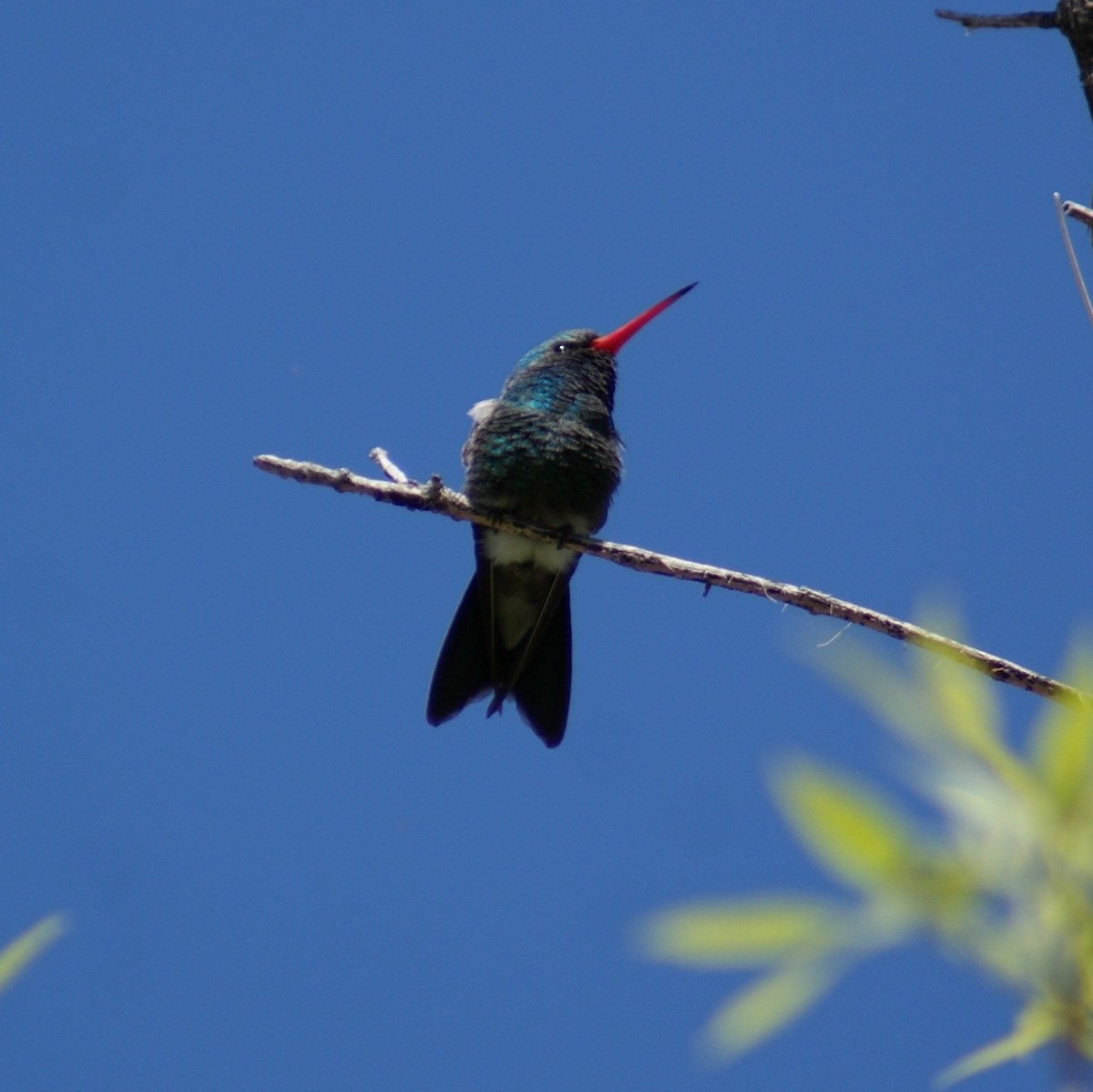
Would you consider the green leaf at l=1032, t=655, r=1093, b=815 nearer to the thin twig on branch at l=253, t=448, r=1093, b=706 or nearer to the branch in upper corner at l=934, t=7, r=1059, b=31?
the thin twig on branch at l=253, t=448, r=1093, b=706

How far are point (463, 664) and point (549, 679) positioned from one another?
0.34 m

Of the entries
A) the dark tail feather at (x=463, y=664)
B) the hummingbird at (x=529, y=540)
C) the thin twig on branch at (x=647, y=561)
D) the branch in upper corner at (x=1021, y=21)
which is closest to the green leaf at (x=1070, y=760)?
the thin twig on branch at (x=647, y=561)

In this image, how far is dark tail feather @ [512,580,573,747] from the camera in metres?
4.98

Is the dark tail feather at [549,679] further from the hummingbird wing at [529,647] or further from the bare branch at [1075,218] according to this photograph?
the bare branch at [1075,218]

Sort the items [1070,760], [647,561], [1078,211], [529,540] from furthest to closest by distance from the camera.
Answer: [529,540]
[647,561]
[1078,211]
[1070,760]

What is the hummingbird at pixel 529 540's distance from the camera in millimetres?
4645

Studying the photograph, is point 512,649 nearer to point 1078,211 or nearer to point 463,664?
point 463,664

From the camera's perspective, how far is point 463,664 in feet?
16.3

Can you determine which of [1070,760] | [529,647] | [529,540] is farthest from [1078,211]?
[529,647]

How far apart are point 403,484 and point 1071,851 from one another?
307 cm

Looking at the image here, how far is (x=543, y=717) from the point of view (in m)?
4.98

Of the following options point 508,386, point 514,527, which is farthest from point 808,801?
point 508,386

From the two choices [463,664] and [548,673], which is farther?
[548,673]

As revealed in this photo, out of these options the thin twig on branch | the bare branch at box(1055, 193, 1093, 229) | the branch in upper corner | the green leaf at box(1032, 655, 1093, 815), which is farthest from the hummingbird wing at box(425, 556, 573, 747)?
the green leaf at box(1032, 655, 1093, 815)
